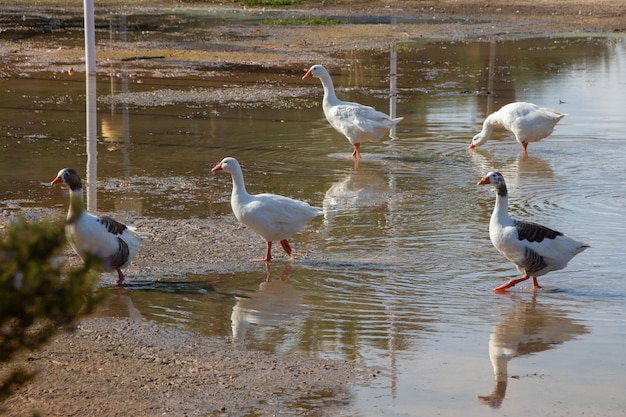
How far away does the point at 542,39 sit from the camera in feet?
98.6

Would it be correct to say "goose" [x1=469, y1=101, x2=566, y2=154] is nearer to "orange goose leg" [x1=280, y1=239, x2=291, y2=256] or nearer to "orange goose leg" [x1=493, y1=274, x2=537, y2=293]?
"orange goose leg" [x1=280, y1=239, x2=291, y2=256]

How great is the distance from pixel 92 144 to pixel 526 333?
9.19m

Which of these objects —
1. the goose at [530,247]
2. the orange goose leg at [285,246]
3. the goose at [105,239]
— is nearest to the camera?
the goose at [105,239]

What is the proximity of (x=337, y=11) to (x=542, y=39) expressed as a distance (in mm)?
10333

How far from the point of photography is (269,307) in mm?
8578

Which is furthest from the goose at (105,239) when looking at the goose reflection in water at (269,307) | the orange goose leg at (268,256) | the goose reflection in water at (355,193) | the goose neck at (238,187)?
the goose reflection in water at (355,193)

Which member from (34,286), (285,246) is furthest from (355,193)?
(34,286)

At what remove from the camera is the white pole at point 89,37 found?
68.9ft

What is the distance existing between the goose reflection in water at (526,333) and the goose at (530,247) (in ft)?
1.04

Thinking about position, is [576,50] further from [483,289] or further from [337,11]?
[483,289]

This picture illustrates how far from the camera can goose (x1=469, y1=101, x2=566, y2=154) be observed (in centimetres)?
1491

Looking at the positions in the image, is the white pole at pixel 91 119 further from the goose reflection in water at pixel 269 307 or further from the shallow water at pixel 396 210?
the goose reflection in water at pixel 269 307

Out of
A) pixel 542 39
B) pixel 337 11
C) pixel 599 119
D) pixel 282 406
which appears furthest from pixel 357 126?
pixel 337 11

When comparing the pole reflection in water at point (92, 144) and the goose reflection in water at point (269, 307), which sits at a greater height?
the pole reflection in water at point (92, 144)
